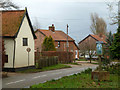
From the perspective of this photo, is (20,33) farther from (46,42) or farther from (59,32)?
(59,32)

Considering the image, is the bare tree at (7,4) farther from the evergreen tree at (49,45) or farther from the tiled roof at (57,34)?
the tiled roof at (57,34)

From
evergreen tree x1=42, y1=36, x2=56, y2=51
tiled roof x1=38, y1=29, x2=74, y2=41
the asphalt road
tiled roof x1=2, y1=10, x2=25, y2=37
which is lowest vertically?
the asphalt road

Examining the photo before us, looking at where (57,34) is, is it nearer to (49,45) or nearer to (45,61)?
(49,45)

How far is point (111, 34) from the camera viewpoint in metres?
22.8

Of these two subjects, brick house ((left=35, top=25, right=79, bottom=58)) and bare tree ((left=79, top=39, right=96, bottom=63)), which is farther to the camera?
brick house ((left=35, top=25, right=79, bottom=58))

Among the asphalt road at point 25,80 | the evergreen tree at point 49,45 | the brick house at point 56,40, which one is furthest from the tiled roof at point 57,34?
the asphalt road at point 25,80

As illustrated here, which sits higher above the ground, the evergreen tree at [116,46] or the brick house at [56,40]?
the brick house at [56,40]

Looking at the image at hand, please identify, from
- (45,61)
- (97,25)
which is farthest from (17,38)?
(97,25)

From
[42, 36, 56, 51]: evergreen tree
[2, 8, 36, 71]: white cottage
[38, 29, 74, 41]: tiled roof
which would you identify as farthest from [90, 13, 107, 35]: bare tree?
[2, 8, 36, 71]: white cottage

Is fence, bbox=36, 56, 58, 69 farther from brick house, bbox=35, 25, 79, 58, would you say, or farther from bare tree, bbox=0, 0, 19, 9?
brick house, bbox=35, 25, 79, 58

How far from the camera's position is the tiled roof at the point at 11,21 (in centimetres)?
2702

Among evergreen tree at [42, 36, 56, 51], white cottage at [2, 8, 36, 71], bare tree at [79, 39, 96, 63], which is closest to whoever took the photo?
white cottage at [2, 8, 36, 71]

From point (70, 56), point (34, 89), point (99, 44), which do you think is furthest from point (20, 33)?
point (70, 56)

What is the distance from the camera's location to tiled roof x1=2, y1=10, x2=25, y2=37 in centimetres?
2702
